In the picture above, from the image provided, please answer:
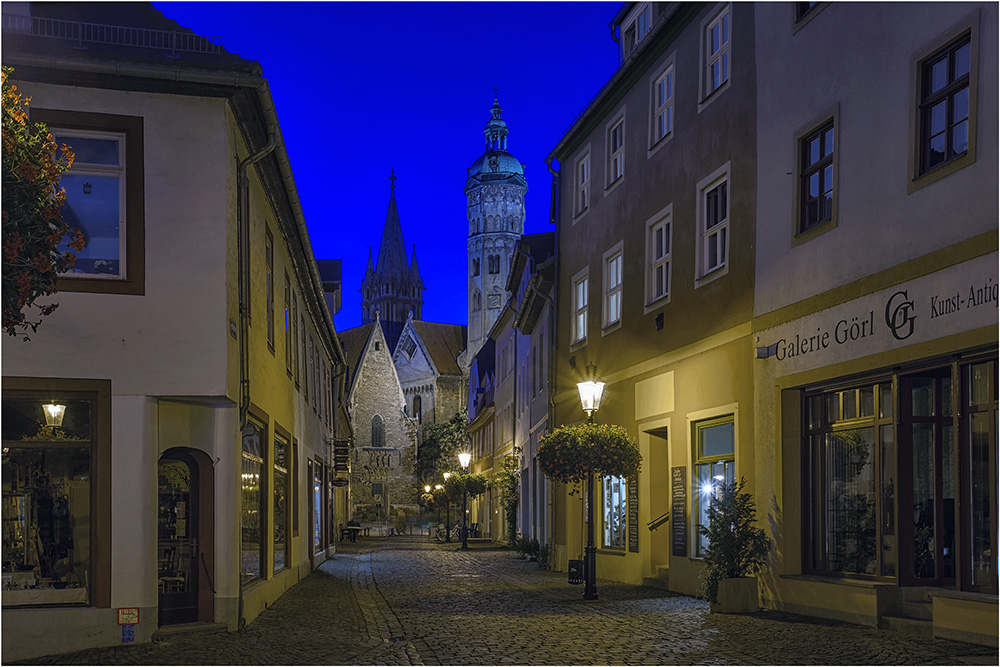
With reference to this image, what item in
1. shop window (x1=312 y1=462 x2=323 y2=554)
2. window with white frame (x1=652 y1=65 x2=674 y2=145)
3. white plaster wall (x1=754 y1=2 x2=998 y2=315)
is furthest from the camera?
shop window (x1=312 y1=462 x2=323 y2=554)

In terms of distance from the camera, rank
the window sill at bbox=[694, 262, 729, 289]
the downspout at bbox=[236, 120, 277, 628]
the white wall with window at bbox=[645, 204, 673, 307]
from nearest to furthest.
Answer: the downspout at bbox=[236, 120, 277, 628] < the window sill at bbox=[694, 262, 729, 289] < the white wall with window at bbox=[645, 204, 673, 307]

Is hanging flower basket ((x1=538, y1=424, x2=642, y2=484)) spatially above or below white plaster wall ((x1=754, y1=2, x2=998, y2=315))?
below

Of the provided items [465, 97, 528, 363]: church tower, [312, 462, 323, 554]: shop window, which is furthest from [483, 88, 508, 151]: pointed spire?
[312, 462, 323, 554]: shop window

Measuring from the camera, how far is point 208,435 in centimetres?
1311

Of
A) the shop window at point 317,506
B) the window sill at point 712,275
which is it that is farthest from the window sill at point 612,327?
the shop window at point 317,506

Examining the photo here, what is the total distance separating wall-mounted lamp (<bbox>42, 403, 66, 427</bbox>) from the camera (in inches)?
464

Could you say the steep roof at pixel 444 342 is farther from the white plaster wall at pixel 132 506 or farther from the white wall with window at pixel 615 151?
the white plaster wall at pixel 132 506

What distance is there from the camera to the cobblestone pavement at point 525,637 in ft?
34.4

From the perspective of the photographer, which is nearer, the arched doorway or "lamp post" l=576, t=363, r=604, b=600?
the arched doorway

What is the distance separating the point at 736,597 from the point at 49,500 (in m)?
7.95

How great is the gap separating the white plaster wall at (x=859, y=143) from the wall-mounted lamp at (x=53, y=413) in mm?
8446

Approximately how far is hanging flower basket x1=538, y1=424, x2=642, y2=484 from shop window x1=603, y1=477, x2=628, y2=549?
3045 millimetres

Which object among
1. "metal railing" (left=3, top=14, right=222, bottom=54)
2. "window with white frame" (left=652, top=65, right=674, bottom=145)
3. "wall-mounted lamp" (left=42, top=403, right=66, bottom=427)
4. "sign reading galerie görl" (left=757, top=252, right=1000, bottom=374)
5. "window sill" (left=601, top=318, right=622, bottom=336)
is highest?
"window with white frame" (left=652, top=65, right=674, bottom=145)

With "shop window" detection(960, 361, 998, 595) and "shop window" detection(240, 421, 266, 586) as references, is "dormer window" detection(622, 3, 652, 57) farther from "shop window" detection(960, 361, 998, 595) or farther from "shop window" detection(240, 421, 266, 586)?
"shop window" detection(960, 361, 998, 595)
